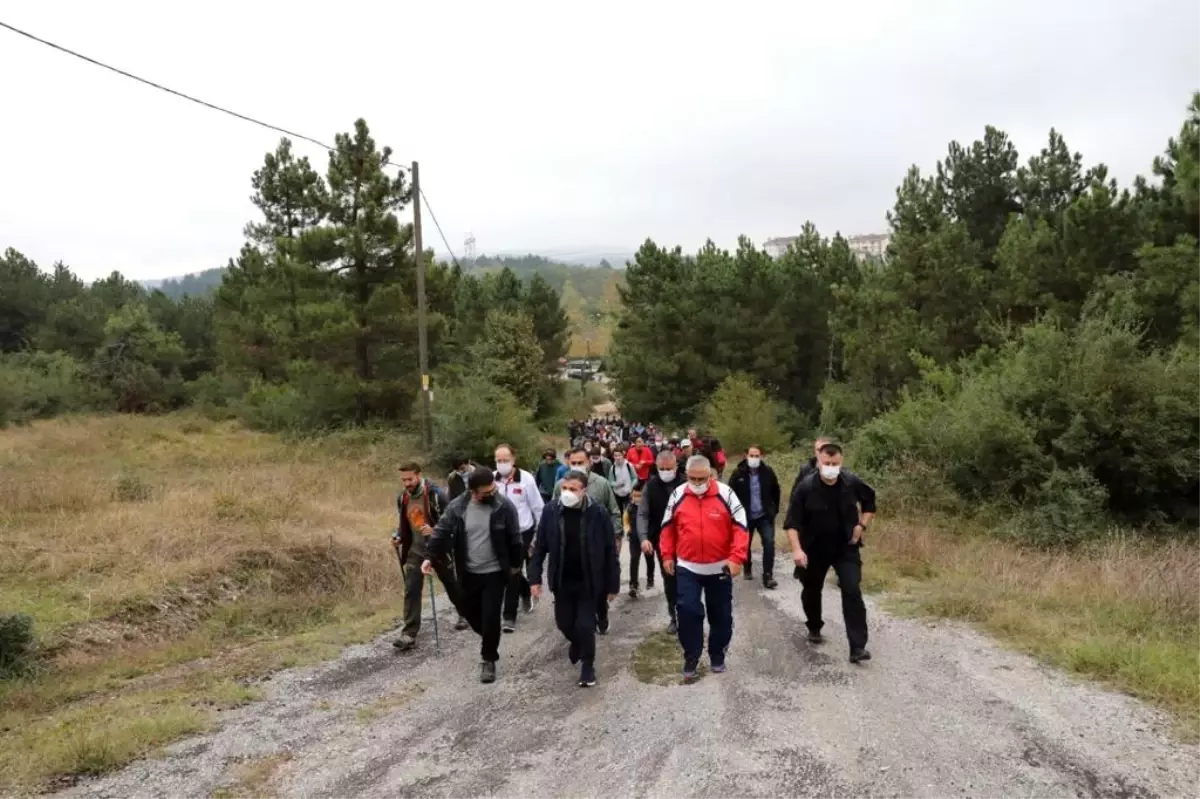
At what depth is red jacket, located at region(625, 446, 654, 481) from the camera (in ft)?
40.6

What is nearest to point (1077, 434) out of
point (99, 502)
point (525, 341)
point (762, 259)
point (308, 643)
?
point (308, 643)

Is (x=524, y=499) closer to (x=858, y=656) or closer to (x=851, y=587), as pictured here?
(x=851, y=587)

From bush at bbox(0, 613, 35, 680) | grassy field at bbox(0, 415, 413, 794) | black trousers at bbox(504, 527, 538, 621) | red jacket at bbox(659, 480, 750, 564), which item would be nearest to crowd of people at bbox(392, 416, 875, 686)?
red jacket at bbox(659, 480, 750, 564)

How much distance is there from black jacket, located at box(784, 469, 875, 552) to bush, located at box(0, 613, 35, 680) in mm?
6803

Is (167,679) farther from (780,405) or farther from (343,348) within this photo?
(780,405)

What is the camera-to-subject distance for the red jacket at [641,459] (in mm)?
12375

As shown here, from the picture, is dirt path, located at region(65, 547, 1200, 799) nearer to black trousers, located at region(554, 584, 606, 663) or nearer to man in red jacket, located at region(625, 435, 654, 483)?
black trousers, located at region(554, 584, 606, 663)

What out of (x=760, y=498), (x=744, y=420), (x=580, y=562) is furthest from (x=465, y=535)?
(x=744, y=420)

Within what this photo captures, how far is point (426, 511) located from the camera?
7.62 metres

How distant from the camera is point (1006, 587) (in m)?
9.03

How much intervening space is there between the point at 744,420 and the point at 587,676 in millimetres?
24798

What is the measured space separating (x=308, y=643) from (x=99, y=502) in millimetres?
7446

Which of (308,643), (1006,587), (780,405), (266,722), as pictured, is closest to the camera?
(266,722)

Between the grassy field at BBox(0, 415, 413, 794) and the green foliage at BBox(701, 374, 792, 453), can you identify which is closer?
the grassy field at BBox(0, 415, 413, 794)
